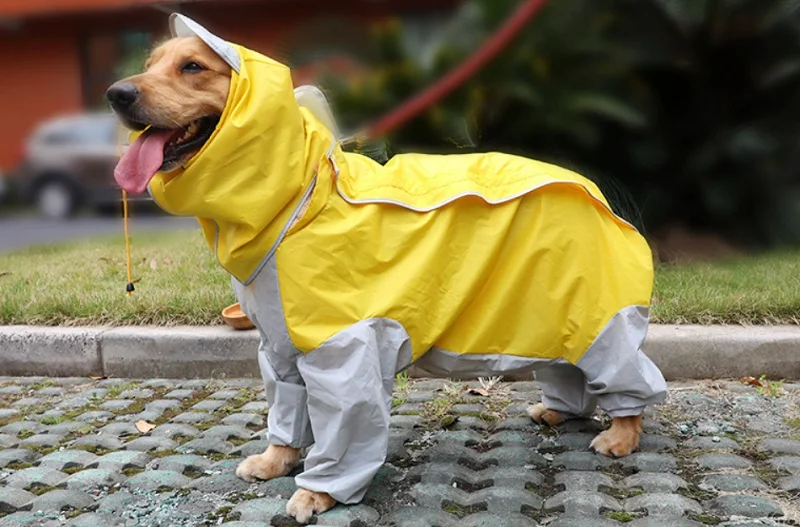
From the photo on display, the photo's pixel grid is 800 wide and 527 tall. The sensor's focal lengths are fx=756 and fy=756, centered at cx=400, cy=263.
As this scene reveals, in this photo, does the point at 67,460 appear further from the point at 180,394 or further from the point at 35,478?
the point at 180,394

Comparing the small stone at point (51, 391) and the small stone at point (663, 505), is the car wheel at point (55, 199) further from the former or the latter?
the small stone at point (663, 505)

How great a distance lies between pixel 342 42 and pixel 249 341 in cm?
154

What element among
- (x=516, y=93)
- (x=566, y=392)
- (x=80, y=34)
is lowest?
(x=566, y=392)

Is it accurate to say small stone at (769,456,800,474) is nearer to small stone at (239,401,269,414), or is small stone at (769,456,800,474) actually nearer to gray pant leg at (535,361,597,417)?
gray pant leg at (535,361,597,417)

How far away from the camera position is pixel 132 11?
2.68m

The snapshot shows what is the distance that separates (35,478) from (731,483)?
230 cm

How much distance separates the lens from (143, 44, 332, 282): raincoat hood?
208cm

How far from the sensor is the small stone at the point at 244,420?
3094 mm

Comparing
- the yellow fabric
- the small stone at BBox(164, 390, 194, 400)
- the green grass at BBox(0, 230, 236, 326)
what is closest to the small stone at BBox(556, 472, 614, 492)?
the yellow fabric

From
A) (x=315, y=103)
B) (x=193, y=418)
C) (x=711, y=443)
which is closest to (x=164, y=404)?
(x=193, y=418)

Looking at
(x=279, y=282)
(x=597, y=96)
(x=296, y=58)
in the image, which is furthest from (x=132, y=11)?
(x=597, y=96)

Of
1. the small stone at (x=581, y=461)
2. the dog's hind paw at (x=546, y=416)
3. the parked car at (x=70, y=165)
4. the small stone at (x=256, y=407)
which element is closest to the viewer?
the parked car at (x=70, y=165)

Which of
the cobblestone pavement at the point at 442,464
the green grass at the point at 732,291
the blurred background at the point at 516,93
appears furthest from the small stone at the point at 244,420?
the green grass at the point at 732,291

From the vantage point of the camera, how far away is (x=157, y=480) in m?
2.54
